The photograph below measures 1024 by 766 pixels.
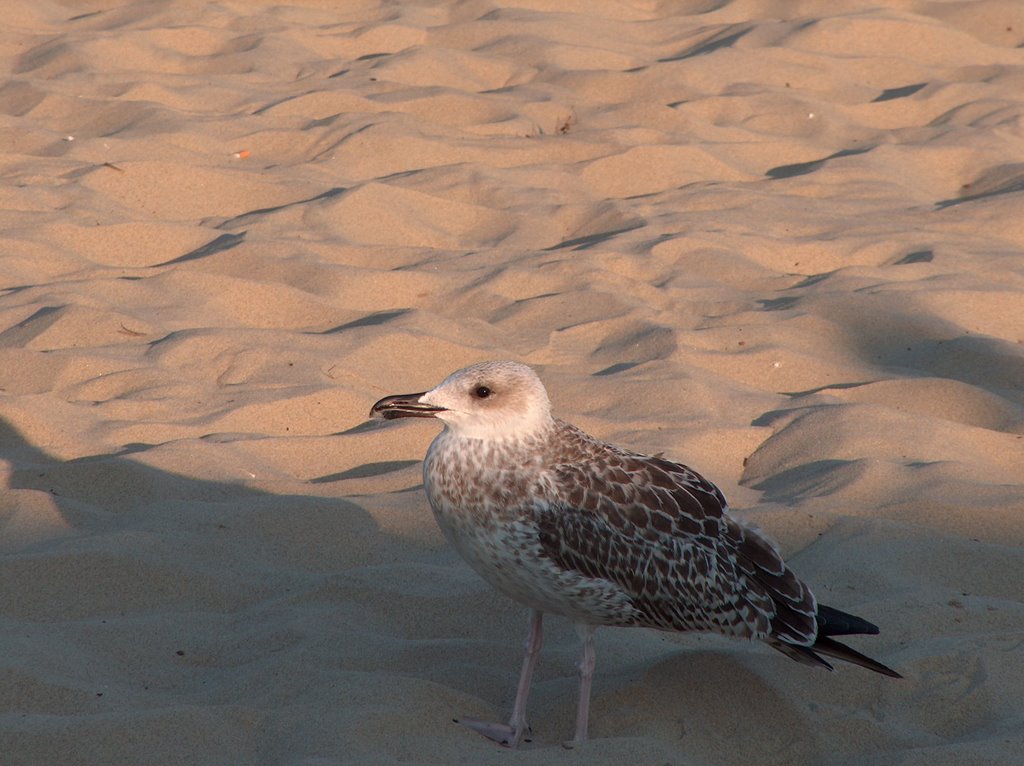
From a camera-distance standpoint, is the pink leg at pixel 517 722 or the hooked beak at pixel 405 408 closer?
the pink leg at pixel 517 722

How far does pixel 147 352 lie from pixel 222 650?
2.01 metres

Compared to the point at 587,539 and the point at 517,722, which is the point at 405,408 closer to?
the point at 587,539

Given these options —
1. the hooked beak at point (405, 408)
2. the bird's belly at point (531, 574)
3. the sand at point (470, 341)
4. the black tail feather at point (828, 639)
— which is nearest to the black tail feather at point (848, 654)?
the black tail feather at point (828, 639)

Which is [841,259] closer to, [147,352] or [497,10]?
[147,352]

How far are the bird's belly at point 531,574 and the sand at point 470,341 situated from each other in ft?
1.04

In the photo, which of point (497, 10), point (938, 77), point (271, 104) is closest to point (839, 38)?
point (938, 77)

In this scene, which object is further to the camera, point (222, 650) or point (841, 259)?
point (841, 259)

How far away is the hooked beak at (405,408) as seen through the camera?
11.5 ft

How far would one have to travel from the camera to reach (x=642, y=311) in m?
6.05

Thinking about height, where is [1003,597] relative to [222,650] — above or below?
below

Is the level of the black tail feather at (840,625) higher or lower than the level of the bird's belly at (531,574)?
lower

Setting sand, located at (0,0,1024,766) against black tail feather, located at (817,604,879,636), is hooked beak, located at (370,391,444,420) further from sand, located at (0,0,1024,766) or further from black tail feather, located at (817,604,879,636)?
black tail feather, located at (817,604,879,636)

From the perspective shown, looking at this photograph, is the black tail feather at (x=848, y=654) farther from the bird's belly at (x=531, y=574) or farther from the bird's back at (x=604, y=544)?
the bird's belly at (x=531, y=574)

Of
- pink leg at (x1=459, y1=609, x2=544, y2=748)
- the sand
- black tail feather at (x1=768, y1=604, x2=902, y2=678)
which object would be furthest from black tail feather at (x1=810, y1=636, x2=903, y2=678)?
pink leg at (x1=459, y1=609, x2=544, y2=748)
